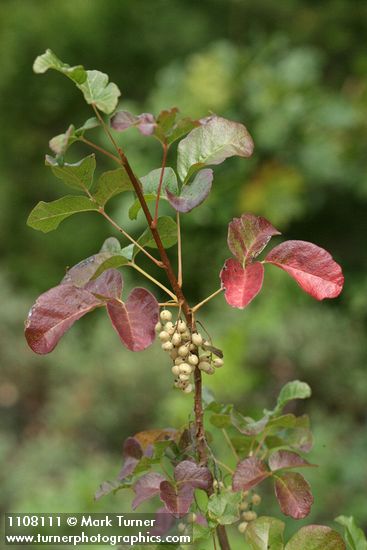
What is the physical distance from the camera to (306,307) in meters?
2.74

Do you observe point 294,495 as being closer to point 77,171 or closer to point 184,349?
point 184,349

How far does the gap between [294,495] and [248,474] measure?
5 cm

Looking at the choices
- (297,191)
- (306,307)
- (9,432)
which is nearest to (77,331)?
(9,432)

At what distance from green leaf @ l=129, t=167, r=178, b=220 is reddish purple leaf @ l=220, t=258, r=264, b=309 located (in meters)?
0.08

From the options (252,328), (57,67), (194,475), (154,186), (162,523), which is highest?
(57,67)

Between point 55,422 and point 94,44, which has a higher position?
point 94,44

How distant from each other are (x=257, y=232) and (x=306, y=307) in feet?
7.12

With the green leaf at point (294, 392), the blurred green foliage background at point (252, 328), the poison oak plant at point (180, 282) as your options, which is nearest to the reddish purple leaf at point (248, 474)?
the poison oak plant at point (180, 282)

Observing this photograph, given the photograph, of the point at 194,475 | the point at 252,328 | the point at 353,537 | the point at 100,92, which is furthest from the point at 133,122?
the point at 252,328

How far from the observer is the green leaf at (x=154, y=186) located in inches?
24.9

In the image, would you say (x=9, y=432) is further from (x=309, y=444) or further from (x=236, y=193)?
(x=309, y=444)

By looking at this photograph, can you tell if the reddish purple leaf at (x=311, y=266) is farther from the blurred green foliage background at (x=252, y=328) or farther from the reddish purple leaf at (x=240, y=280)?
the blurred green foliage background at (x=252, y=328)

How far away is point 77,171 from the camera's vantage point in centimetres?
59

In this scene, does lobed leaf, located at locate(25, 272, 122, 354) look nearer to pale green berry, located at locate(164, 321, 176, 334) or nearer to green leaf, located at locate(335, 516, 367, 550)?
pale green berry, located at locate(164, 321, 176, 334)
